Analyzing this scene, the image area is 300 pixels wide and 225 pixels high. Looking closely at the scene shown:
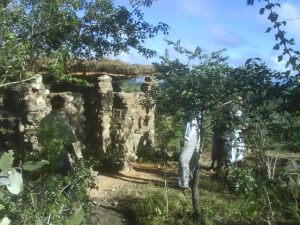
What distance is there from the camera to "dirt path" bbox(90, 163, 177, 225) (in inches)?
276

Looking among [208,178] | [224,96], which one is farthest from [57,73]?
[208,178]

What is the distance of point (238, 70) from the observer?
12.3ft

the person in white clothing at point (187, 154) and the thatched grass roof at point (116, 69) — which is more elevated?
the thatched grass roof at point (116, 69)

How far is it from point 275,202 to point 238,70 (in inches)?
109

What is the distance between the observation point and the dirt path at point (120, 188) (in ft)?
23.0

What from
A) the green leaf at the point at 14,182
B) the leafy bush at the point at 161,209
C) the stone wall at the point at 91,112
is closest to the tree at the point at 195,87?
the leafy bush at the point at 161,209

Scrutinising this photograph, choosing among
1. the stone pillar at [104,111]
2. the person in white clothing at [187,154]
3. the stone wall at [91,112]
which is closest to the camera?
the stone wall at [91,112]

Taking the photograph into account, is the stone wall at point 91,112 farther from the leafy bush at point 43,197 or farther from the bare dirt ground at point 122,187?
the leafy bush at point 43,197

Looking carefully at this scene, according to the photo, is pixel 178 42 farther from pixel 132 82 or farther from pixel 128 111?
pixel 132 82

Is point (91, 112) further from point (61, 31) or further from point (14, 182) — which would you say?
point (14, 182)

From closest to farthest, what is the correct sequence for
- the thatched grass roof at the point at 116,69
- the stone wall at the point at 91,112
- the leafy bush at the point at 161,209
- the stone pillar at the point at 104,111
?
the leafy bush at the point at 161,209 < the stone wall at the point at 91,112 < the stone pillar at the point at 104,111 < the thatched grass roof at the point at 116,69

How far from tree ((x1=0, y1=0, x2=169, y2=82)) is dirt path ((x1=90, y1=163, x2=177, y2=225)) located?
73.1 inches

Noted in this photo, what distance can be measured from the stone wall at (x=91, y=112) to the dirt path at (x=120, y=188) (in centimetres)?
56

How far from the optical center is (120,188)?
27.7 ft
